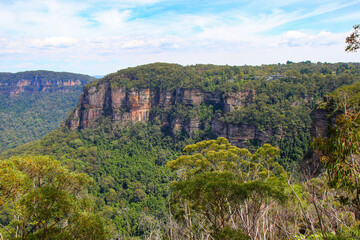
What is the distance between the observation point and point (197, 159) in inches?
506

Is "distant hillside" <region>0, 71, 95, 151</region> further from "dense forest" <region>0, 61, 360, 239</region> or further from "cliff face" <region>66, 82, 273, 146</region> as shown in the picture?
"dense forest" <region>0, 61, 360, 239</region>

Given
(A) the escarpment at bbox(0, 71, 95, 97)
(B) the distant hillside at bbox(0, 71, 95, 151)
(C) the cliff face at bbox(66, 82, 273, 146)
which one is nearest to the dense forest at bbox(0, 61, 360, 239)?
(C) the cliff face at bbox(66, 82, 273, 146)

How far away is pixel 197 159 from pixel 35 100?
403ft

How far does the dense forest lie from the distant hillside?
60430 mm

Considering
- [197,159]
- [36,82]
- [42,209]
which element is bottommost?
[197,159]

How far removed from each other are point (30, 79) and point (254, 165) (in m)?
132

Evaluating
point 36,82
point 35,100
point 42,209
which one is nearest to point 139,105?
point 42,209

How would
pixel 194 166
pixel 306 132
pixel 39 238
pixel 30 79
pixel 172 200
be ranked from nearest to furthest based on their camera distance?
pixel 39 238 → pixel 172 200 → pixel 194 166 → pixel 306 132 → pixel 30 79

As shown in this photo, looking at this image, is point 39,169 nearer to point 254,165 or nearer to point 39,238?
point 39,238

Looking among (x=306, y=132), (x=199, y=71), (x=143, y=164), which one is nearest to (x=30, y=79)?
(x=199, y=71)

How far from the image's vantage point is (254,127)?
119ft

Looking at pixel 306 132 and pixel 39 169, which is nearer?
pixel 39 169

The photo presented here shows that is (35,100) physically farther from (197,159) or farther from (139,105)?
(197,159)

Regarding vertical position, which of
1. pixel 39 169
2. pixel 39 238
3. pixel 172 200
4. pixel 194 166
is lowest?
pixel 172 200
